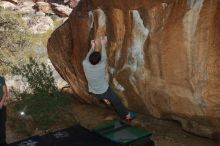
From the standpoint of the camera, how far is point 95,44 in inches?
293

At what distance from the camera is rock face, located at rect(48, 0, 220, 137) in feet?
21.1

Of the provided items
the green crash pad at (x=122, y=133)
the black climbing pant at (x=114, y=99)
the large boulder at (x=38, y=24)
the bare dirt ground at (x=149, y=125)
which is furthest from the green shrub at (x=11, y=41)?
the green crash pad at (x=122, y=133)

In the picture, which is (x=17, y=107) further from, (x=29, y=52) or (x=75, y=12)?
(x=29, y=52)

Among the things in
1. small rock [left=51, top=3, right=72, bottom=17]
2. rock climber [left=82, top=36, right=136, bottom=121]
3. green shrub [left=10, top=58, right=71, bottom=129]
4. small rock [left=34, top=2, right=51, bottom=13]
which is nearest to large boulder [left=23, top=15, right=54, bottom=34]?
small rock [left=51, top=3, right=72, bottom=17]

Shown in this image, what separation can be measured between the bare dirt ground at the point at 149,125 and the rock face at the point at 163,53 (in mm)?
191

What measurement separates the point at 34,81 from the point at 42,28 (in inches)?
576

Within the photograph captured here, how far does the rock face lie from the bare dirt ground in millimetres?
191

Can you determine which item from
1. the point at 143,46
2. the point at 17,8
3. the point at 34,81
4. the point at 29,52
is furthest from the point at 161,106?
the point at 17,8

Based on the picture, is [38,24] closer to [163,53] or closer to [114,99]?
[114,99]

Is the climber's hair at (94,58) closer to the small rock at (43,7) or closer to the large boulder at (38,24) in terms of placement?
the large boulder at (38,24)

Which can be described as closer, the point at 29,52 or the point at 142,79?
the point at 142,79

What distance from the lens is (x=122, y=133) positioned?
22.1ft

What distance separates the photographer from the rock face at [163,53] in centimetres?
642

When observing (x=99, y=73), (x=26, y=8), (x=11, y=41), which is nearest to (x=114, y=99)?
(x=99, y=73)
